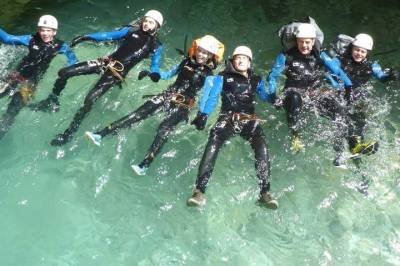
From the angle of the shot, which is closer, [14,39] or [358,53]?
[358,53]

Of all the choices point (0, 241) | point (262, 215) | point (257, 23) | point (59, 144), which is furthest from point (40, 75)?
point (257, 23)

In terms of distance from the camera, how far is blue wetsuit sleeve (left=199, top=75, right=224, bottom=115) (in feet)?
27.0

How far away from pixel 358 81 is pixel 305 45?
144 cm

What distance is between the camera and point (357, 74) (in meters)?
9.43

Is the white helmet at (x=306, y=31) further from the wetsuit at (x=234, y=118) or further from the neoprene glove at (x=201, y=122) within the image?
the neoprene glove at (x=201, y=122)

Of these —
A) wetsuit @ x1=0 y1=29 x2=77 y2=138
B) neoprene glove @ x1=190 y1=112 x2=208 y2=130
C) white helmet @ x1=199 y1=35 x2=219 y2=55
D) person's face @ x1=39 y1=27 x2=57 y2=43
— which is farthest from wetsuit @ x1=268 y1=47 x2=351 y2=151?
person's face @ x1=39 y1=27 x2=57 y2=43

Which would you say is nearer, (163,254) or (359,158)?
(163,254)

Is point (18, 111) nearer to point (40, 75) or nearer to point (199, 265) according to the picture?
point (40, 75)

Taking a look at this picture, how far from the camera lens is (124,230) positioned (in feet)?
25.6

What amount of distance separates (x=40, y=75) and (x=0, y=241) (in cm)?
374

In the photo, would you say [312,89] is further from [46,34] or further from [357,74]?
[46,34]

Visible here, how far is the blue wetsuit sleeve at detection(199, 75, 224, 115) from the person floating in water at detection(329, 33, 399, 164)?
105 inches

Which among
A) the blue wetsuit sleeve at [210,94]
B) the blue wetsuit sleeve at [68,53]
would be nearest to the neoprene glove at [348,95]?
the blue wetsuit sleeve at [210,94]

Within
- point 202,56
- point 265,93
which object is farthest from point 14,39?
point 265,93
